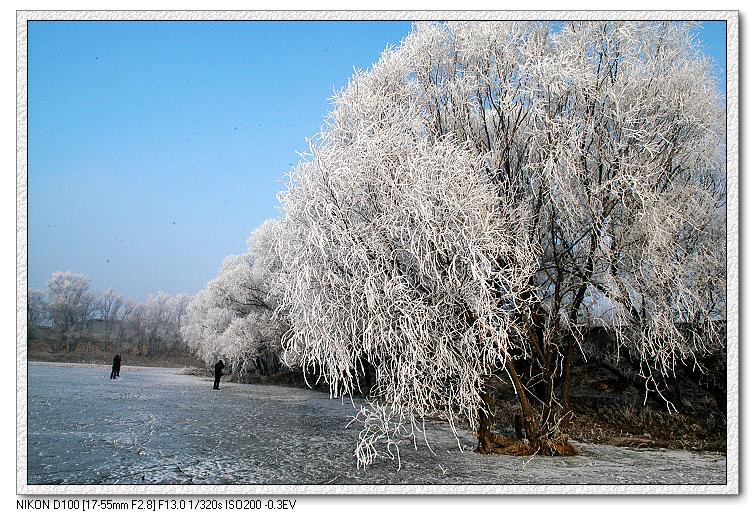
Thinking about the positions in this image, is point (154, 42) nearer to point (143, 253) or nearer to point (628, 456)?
point (143, 253)

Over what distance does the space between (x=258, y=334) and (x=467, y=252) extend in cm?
1200

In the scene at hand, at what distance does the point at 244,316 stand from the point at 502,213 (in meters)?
11.6

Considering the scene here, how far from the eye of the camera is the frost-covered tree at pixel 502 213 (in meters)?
5.30

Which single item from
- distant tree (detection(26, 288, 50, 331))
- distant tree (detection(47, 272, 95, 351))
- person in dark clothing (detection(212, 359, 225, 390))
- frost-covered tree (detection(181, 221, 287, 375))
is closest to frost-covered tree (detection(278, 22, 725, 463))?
distant tree (detection(26, 288, 50, 331))

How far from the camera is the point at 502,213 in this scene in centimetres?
626

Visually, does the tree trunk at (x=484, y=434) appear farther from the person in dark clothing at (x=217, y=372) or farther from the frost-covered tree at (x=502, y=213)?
the person in dark clothing at (x=217, y=372)

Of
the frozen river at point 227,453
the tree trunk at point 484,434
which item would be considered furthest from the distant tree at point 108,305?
the tree trunk at point 484,434

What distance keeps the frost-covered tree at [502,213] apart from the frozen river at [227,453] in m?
0.50

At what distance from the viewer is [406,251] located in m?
5.39

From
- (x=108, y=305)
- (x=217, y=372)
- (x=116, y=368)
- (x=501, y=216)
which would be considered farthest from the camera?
(x=217, y=372)

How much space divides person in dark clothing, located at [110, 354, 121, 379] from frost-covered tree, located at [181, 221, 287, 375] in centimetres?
326

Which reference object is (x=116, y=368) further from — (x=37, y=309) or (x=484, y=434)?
(x=484, y=434)

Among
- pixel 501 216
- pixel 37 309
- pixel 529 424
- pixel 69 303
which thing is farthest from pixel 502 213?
pixel 69 303

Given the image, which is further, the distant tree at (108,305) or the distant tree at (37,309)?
the distant tree at (108,305)
